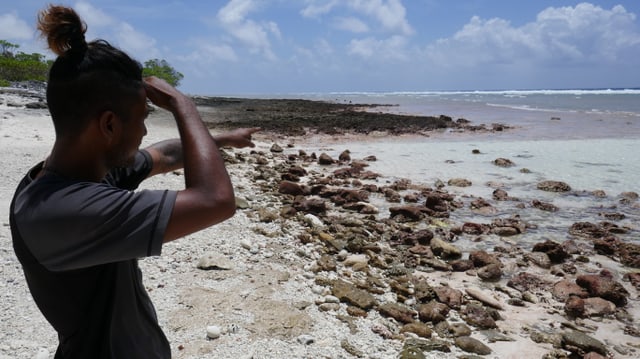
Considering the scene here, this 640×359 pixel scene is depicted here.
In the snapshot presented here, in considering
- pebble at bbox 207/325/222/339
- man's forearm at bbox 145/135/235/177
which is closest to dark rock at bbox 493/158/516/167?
pebble at bbox 207/325/222/339

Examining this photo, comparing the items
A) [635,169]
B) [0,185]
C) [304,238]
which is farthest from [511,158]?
[0,185]

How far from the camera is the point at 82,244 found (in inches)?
54.0

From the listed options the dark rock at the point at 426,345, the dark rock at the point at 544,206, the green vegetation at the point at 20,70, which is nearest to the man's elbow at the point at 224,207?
the dark rock at the point at 426,345

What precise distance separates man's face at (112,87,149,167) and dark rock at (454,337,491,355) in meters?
3.72

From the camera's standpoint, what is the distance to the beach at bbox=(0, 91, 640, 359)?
13.9 feet

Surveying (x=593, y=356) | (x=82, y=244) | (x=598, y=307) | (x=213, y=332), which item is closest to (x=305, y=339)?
(x=213, y=332)

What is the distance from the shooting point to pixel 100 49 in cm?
148

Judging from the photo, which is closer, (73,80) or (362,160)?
(73,80)

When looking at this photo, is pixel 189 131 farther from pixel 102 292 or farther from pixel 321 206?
pixel 321 206

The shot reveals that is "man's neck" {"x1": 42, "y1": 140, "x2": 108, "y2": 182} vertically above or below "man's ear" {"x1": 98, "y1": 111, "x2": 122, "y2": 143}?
below

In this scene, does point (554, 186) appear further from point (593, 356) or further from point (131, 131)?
point (131, 131)

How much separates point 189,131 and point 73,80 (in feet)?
1.22

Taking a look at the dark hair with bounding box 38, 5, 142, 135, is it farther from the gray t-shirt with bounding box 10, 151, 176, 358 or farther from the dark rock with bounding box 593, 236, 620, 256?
the dark rock with bounding box 593, 236, 620, 256

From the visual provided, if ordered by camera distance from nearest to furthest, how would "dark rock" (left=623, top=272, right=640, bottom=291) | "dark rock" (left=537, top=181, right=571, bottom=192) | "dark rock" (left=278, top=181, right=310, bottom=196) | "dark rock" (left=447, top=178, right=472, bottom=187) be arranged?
"dark rock" (left=623, top=272, right=640, bottom=291), "dark rock" (left=278, top=181, right=310, bottom=196), "dark rock" (left=537, top=181, right=571, bottom=192), "dark rock" (left=447, top=178, right=472, bottom=187)
